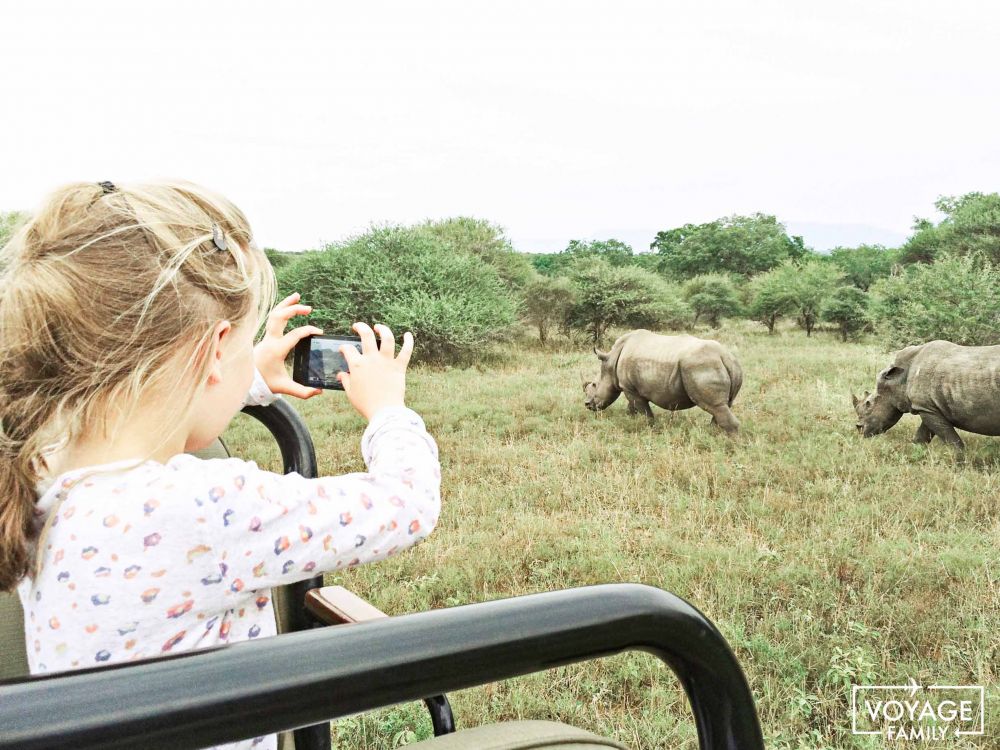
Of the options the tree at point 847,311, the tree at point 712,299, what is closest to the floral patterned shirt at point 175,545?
the tree at point 847,311

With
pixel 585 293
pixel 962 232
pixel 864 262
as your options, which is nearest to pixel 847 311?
pixel 585 293

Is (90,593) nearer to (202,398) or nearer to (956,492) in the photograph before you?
(202,398)

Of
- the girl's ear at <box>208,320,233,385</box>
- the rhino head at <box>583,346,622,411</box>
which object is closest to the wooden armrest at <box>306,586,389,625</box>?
the girl's ear at <box>208,320,233,385</box>

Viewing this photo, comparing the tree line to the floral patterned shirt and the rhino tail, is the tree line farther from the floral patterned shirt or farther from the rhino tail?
the floral patterned shirt

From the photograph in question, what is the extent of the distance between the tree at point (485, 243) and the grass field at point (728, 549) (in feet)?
52.7

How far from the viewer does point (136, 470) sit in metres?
0.96

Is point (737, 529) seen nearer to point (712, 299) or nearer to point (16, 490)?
point (16, 490)

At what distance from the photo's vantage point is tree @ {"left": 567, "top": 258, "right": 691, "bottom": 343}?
768 inches

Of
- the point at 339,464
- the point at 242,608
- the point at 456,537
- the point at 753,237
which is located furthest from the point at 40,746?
the point at 753,237

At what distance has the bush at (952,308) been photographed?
1273cm

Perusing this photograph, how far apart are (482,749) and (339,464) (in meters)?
6.18

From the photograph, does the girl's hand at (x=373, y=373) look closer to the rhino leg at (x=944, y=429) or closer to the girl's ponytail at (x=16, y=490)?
the girl's ponytail at (x=16, y=490)

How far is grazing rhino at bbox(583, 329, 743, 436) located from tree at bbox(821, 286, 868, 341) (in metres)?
14.2

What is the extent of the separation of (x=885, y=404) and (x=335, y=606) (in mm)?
7320
